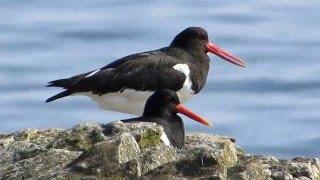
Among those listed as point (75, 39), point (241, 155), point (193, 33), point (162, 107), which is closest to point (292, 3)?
point (75, 39)

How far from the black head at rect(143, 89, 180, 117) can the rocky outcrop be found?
7.22 feet

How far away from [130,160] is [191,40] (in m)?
7.42

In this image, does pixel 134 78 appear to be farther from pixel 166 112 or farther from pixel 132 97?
pixel 166 112

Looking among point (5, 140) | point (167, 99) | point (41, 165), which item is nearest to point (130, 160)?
point (41, 165)

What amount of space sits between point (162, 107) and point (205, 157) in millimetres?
3845

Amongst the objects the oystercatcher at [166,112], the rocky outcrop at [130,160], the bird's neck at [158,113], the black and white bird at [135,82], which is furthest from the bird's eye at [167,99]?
the black and white bird at [135,82]

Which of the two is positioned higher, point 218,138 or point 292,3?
point 218,138

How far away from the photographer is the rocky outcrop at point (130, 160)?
26.5ft

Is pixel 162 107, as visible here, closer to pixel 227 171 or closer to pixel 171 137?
pixel 171 137

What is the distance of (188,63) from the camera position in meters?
15.2

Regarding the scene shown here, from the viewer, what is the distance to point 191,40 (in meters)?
15.6

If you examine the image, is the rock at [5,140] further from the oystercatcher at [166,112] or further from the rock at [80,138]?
the oystercatcher at [166,112]

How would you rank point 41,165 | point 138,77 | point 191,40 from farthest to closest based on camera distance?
point 191,40, point 138,77, point 41,165

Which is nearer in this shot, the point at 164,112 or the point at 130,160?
the point at 130,160
